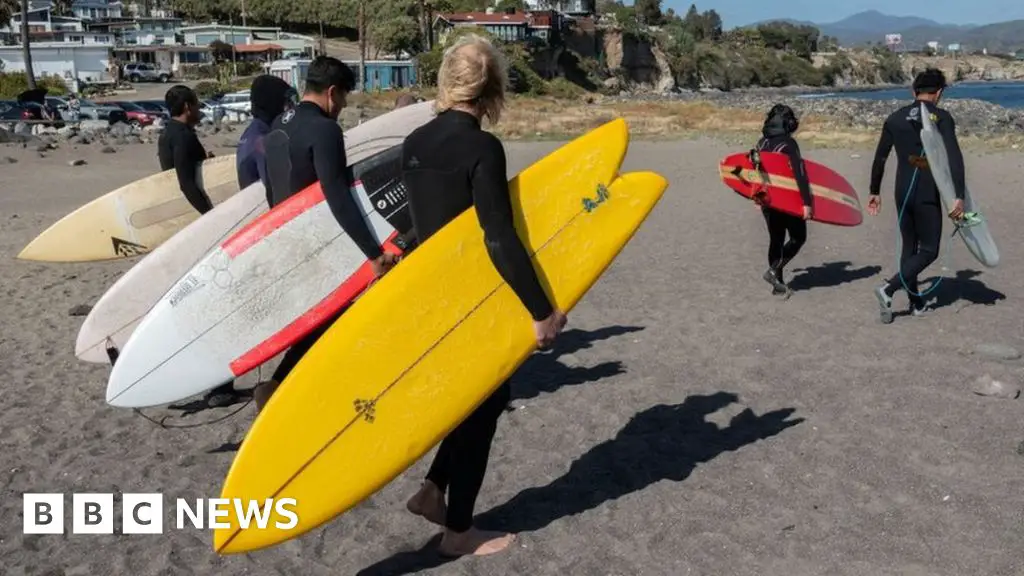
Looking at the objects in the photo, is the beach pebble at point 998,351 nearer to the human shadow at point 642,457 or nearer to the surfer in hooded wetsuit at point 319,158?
the human shadow at point 642,457

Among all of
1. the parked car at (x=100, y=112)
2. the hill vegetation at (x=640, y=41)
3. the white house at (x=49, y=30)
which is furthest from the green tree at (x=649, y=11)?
the parked car at (x=100, y=112)

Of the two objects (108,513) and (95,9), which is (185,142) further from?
(95,9)

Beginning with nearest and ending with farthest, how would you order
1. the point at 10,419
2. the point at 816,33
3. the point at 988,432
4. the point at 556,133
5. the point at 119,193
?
the point at 988,432
the point at 10,419
the point at 119,193
the point at 556,133
the point at 816,33

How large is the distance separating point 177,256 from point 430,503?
303cm

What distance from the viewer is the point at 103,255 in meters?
7.46

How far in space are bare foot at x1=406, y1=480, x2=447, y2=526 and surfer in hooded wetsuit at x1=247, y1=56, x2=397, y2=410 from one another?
1086 mm

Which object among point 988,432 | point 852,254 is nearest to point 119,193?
point 988,432

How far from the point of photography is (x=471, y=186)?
129 inches

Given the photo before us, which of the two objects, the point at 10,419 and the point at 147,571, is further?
the point at 10,419

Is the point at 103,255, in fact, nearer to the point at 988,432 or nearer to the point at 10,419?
the point at 10,419

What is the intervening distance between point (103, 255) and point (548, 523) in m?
4.96

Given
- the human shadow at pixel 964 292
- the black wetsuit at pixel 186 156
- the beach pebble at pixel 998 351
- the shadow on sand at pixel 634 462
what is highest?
the black wetsuit at pixel 186 156

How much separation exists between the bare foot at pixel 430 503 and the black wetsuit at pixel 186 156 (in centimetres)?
319

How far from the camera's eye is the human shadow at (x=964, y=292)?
7.63m
